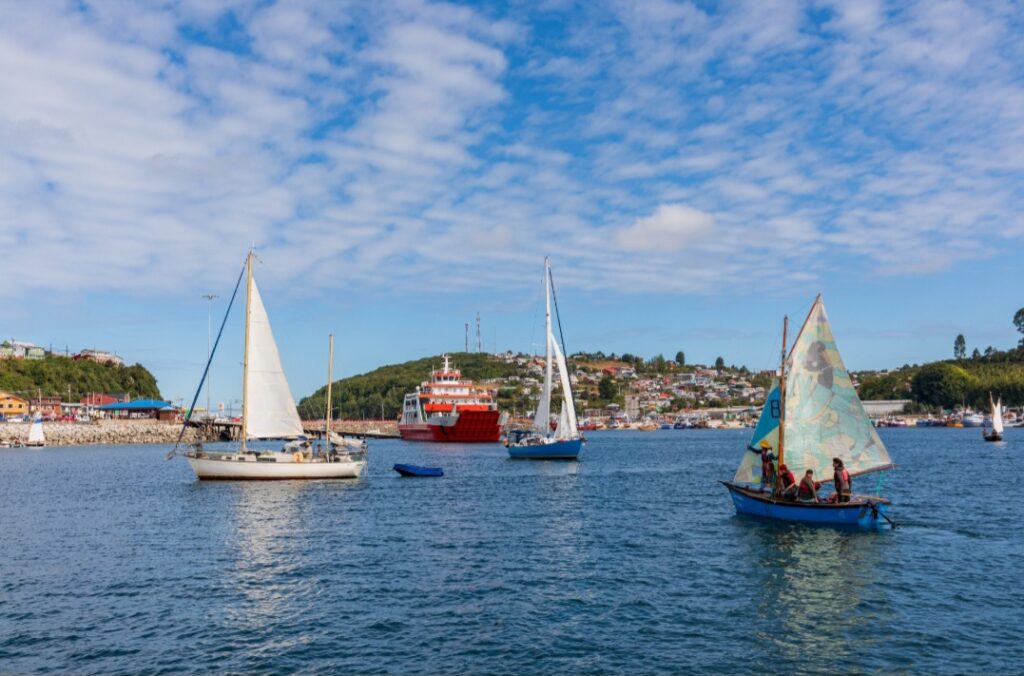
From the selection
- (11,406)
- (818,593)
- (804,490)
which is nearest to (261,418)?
(804,490)

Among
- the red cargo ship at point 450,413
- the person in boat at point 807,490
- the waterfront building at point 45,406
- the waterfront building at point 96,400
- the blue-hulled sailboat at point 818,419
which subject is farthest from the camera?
the waterfront building at point 96,400

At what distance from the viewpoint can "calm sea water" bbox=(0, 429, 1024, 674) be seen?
18.5m

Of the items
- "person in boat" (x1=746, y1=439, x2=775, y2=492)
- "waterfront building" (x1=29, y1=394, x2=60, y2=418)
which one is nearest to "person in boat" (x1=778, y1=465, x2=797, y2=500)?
"person in boat" (x1=746, y1=439, x2=775, y2=492)

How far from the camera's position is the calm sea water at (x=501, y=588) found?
60.7 feet

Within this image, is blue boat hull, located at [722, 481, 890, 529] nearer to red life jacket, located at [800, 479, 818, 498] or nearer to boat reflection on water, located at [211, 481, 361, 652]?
red life jacket, located at [800, 479, 818, 498]

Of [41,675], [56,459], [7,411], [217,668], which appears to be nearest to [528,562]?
[217,668]

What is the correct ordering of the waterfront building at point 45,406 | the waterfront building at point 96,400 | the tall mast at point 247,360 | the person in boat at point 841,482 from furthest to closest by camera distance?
the waterfront building at point 96,400 < the waterfront building at point 45,406 < the tall mast at point 247,360 < the person in boat at point 841,482

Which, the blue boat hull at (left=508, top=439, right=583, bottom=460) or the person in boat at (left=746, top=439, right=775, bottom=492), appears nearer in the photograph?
the person in boat at (left=746, top=439, right=775, bottom=492)

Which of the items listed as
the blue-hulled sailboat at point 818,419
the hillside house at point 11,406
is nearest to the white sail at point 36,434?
the hillside house at point 11,406

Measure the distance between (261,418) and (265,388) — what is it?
2.09m

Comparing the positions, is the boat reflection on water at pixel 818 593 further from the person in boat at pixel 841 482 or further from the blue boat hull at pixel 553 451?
the blue boat hull at pixel 553 451

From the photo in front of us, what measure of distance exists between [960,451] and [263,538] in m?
92.0

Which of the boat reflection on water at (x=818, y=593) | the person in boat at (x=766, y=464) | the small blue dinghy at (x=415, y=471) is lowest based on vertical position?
the boat reflection on water at (x=818, y=593)

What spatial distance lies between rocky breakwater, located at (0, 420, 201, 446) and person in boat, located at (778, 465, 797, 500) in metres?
125
